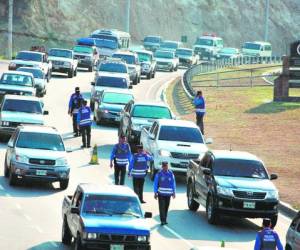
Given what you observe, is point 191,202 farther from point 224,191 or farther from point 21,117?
point 21,117

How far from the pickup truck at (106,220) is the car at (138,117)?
16.4 metres

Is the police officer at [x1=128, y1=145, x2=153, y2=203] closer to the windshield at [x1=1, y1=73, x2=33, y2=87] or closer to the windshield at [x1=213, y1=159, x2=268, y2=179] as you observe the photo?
the windshield at [x1=213, y1=159, x2=268, y2=179]

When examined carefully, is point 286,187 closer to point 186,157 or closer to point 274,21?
point 186,157

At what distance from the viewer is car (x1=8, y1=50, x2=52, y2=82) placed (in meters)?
60.5

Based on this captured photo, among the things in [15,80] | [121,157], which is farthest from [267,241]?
[15,80]

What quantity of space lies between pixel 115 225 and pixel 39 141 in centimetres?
1061

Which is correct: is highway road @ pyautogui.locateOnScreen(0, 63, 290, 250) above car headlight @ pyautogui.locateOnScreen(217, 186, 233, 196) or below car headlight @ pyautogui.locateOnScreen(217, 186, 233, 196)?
below

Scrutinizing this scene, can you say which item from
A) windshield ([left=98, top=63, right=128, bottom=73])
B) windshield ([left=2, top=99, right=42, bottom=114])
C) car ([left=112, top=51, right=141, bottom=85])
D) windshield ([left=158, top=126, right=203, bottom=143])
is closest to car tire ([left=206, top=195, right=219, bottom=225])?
windshield ([left=158, top=126, right=203, bottom=143])

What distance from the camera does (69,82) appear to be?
65.2 meters

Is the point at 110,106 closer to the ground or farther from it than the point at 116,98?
closer to the ground

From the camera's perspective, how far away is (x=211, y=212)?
86.3 feet

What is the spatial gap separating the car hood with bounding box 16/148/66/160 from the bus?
53471 millimetres

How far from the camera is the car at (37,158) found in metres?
29.7

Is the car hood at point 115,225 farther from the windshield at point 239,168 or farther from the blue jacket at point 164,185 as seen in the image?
the windshield at point 239,168
